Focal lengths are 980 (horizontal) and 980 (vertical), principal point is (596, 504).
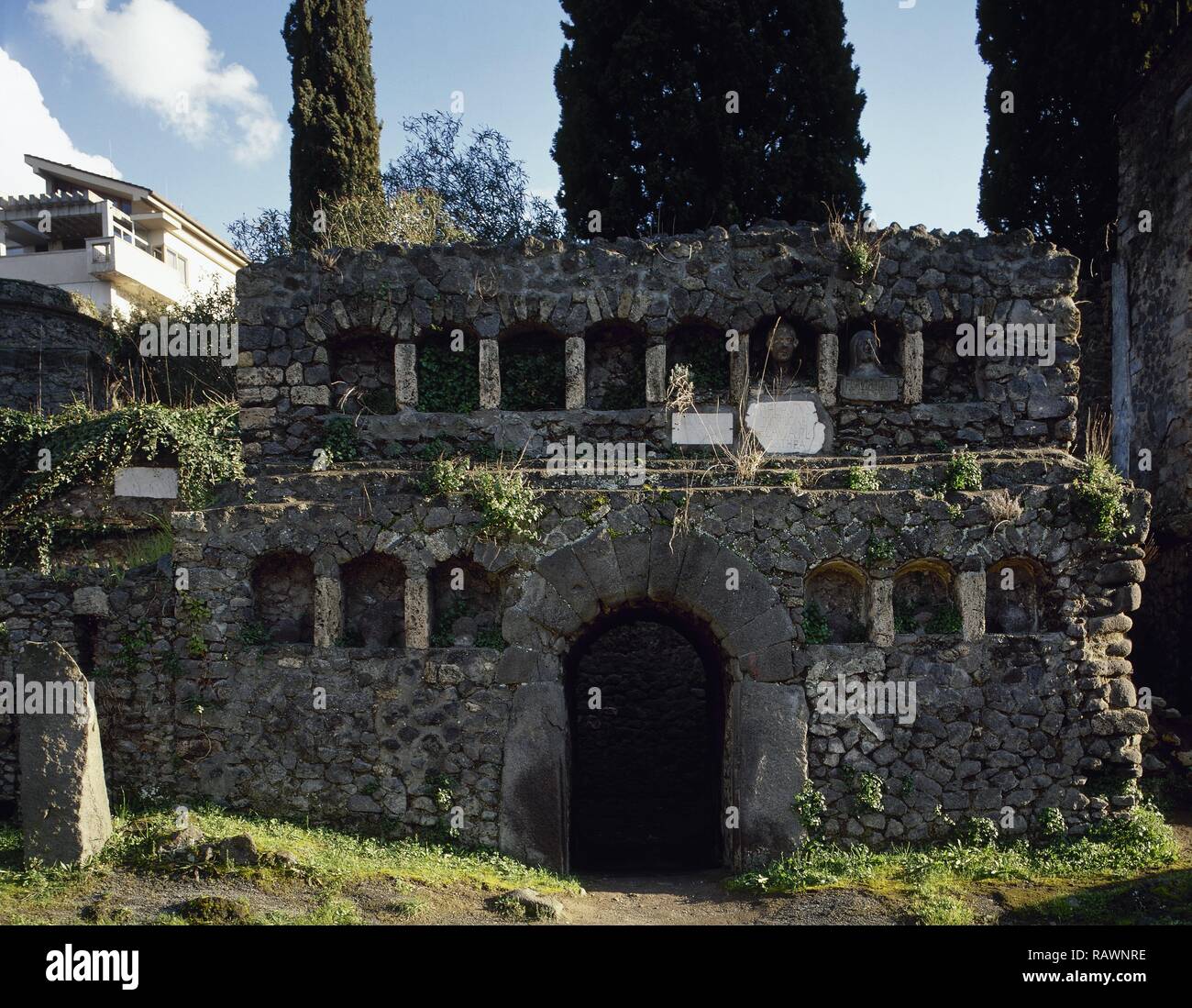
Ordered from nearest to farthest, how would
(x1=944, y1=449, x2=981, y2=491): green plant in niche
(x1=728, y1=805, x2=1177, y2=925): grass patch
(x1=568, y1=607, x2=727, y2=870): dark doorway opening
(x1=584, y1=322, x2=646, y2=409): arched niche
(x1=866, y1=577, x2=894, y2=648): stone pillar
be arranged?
(x1=728, y1=805, x2=1177, y2=925): grass patch < (x1=866, y1=577, x2=894, y2=648): stone pillar < (x1=944, y1=449, x2=981, y2=491): green plant in niche < (x1=568, y1=607, x2=727, y2=870): dark doorway opening < (x1=584, y1=322, x2=646, y2=409): arched niche

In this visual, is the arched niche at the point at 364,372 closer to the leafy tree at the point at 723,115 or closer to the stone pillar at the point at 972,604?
the leafy tree at the point at 723,115

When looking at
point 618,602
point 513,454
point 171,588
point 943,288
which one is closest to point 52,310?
point 171,588

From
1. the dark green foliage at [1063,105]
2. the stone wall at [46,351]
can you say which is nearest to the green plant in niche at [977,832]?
the dark green foliage at [1063,105]

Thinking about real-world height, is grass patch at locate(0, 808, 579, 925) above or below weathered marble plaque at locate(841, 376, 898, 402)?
below

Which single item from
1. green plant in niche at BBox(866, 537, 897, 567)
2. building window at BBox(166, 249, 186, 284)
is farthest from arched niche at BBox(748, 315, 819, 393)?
building window at BBox(166, 249, 186, 284)

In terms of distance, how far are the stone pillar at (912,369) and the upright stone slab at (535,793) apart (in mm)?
5828

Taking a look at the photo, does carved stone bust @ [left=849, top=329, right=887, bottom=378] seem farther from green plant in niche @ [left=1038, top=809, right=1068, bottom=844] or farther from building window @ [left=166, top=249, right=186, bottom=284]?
building window @ [left=166, top=249, right=186, bottom=284]

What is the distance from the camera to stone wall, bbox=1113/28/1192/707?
14125 millimetres

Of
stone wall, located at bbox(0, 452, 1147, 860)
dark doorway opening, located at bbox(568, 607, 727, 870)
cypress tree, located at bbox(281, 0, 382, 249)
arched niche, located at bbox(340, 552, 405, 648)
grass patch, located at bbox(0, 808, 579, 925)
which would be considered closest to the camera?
grass patch, located at bbox(0, 808, 579, 925)

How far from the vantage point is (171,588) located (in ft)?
35.2

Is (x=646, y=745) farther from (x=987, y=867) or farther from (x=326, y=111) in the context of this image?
(x=326, y=111)

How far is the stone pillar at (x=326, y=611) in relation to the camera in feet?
34.2

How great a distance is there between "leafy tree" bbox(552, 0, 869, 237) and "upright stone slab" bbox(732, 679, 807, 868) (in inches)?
351

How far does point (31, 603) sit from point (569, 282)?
7169 millimetres
